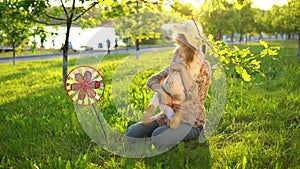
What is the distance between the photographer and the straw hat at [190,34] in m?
3.06

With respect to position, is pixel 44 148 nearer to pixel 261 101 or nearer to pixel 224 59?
Answer: pixel 224 59

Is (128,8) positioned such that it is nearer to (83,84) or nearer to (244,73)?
(83,84)

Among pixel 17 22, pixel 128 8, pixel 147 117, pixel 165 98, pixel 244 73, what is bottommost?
pixel 147 117

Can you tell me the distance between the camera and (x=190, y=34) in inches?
121

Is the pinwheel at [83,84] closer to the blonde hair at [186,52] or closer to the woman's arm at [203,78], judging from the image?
the blonde hair at [186,52]

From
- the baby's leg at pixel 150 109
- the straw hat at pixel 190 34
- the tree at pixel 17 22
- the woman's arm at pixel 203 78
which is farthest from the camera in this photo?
the tree at pixel 17 22

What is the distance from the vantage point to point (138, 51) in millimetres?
3535

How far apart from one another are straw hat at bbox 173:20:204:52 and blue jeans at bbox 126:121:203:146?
0.96 m

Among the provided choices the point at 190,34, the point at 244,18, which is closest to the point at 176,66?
the point at 190,34

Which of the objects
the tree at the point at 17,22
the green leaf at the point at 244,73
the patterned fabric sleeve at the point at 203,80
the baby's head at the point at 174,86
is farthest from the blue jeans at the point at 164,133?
the tree at the point at 17,22

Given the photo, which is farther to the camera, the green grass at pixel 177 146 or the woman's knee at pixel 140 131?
the woman's knee at pixel 140 131

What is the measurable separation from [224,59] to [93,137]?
6.01 ft

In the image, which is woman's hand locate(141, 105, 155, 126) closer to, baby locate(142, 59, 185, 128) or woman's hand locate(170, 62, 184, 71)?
baby locate(142, 59, 185, 128)

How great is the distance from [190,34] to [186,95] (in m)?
0.69
